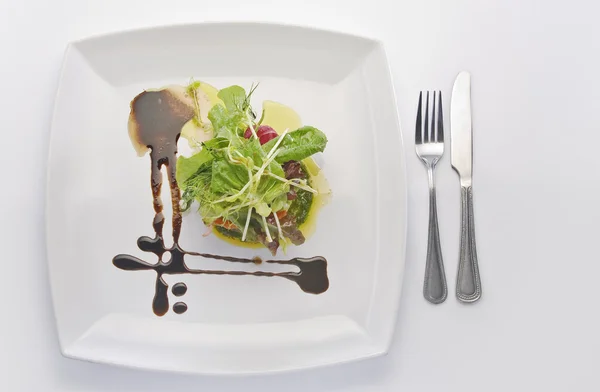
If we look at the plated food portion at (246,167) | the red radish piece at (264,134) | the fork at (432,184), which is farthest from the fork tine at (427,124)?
the red radish piece at (264,134)

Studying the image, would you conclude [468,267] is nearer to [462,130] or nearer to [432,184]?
[432,184]

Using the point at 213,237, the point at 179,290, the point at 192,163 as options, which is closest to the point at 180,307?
the point at 179,290

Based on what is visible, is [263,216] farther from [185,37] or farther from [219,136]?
[185,37]

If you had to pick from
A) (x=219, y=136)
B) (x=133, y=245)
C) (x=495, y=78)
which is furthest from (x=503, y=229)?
(x=133, y=245)

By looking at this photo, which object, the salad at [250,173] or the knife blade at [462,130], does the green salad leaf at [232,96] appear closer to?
the salad at [250,173]

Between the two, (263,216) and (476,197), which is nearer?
(263,216)

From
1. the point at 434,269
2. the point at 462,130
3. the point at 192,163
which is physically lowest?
the point at 434,269
